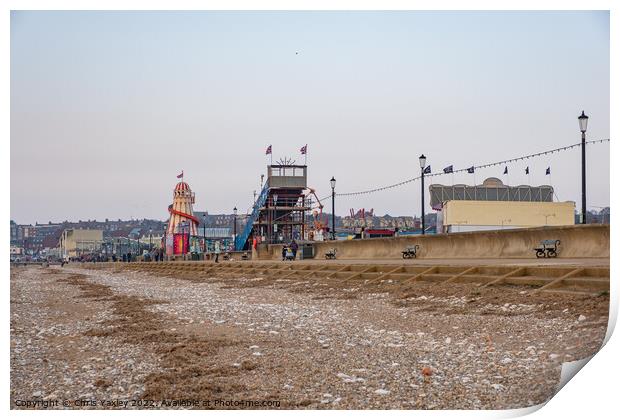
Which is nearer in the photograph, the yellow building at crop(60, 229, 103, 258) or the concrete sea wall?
the yellow building at crop(60, 229, 103, 258)

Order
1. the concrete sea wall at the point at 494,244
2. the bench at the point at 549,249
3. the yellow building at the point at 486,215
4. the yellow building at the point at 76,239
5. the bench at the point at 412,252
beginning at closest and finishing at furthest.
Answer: the yellow building at the point at 76,239 < the concrete sea wall at the point at 494,244 < the bench at the point at 549,249 < the bench at the point at 412,252 < the yellow building at the point at 486,215

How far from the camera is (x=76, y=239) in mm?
13250

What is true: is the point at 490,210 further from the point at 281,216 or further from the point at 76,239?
the point at 76,239

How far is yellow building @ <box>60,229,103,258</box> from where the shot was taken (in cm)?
1266

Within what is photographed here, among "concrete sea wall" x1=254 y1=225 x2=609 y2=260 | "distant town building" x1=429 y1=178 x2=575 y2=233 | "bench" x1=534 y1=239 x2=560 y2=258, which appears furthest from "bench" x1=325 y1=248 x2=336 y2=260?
"bench" x1=534 y1=239 x2=560 y2=258

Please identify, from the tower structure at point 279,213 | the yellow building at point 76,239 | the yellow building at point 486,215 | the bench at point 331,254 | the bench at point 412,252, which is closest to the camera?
the yellow building at point 76,239

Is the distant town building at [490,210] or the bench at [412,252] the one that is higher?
the distant town building at [490,210]

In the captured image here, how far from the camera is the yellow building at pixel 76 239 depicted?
41.5 ft

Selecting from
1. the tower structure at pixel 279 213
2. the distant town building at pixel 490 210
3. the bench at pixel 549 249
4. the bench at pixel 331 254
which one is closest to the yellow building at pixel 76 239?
the bench at pixel 549 249

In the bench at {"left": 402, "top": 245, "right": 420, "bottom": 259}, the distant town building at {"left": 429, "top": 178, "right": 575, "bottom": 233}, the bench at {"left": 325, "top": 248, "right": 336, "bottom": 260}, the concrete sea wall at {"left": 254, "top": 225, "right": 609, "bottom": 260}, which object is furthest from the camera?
the distant town building at {"left": 429, "top": 178, "right": 575, "bottom": 233}

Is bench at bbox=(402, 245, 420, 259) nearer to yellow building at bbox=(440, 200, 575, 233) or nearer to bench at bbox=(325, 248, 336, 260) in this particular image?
bench at bbox=(325, 248, 336, 260)

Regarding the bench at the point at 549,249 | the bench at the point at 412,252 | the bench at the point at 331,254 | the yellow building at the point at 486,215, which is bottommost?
the bench at the point at 331,254

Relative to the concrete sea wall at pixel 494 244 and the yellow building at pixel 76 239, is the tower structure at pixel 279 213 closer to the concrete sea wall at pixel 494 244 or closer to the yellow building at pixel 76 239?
the concrete sea wall at pixel 494 244
